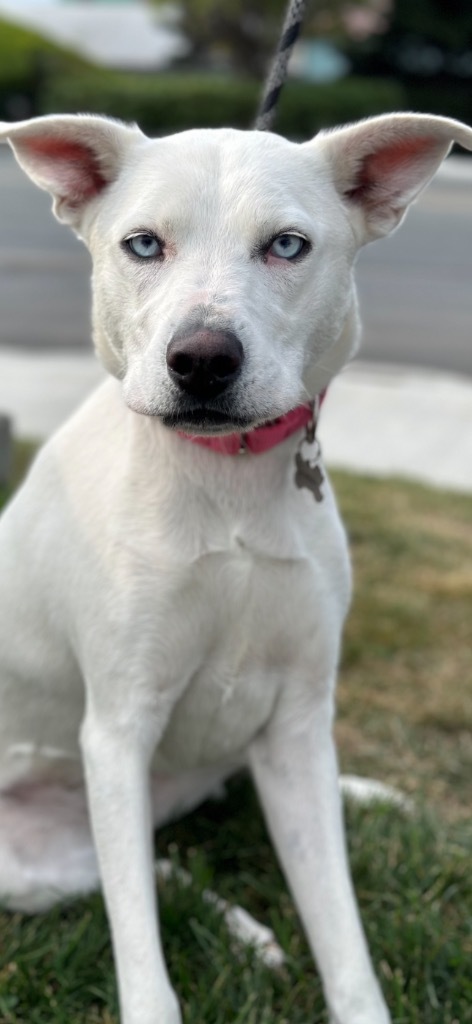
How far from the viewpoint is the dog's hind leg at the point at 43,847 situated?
9.12ft

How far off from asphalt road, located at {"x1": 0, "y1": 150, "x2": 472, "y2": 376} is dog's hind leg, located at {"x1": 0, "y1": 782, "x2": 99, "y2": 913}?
6.32m

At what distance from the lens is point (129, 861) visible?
93.6 inches

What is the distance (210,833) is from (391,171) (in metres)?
1.79

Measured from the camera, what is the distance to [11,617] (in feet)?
8.91

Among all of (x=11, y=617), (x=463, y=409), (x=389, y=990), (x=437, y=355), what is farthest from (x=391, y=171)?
(x=437, y=355)

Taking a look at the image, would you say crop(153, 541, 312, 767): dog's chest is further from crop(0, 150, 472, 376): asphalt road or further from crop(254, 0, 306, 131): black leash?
crop(0, 150, 472, 376): asphalt road

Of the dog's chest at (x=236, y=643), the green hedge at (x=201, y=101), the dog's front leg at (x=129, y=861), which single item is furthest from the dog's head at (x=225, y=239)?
the green hedge at (x=201, y=101)

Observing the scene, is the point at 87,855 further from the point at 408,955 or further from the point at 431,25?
the point at 431,25

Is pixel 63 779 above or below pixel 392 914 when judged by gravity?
above

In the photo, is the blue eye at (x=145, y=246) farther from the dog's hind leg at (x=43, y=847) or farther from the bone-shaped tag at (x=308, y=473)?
the dog's hind leg at (x=43, y=847)

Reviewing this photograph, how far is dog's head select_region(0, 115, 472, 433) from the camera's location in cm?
205

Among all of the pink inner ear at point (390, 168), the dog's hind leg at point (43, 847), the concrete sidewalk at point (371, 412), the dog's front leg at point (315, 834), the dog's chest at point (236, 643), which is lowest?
the concrete sidewalk at point (371, 412)

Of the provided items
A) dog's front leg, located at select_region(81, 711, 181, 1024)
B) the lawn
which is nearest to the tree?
the lawn

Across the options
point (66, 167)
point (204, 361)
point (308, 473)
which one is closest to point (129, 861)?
point (308, 473)
